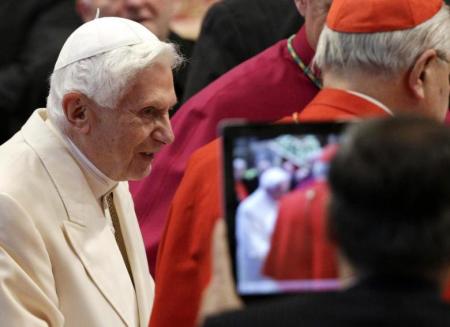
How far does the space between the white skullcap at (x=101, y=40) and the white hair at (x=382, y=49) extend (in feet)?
2.10

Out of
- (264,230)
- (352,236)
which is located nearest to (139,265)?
(264,230)

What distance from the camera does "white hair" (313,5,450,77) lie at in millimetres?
2740

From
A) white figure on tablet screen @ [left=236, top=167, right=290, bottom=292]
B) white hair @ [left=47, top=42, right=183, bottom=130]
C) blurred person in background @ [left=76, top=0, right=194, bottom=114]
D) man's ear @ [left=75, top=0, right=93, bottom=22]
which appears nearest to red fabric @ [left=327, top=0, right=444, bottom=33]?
white hair @ [left=47, top=42, right=183, bottom=130]

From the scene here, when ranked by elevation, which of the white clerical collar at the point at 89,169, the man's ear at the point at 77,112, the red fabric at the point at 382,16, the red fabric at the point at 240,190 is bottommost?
the white clerical collar at the point at 89,169

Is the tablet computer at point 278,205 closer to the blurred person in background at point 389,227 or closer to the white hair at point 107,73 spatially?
the blurred person in background at point 389,227

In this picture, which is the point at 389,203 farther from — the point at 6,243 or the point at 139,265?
the point at 139,265

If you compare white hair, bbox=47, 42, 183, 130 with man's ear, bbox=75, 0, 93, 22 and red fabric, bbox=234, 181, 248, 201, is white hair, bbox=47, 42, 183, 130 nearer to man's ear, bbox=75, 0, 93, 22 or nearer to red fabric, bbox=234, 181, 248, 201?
red fabric, bbox=234, 181, 248, 201

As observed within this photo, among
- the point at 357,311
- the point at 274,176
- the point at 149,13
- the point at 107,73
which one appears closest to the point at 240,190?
the point at 274,176

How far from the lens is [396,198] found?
1.74 metres

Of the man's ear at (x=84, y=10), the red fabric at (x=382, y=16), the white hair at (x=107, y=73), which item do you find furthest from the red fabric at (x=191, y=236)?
the man's ear at (x=84, y=10)

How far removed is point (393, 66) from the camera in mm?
2734

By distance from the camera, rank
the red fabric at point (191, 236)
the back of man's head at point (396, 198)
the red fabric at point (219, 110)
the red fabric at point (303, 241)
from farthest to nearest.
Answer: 1. the red fabric at point (219, 110)
2. the red fabric at point (191, 236)
3. the red fabric at point (303, 241)
4. the back of man's head at point (396, 198)

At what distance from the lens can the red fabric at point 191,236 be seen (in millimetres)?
2600

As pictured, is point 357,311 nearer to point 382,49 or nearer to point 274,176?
point 274,176
